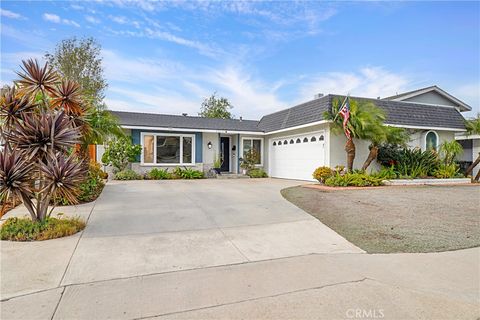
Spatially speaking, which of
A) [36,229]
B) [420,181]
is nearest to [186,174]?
[36,229]

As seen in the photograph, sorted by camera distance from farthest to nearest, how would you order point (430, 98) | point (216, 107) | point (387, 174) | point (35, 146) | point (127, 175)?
1. point (216, 107)
2. point (430, 98)
3. point (127, 175)
4. point (387, 174)
5. point (35, 146)

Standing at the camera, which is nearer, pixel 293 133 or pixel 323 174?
pixel 323 174

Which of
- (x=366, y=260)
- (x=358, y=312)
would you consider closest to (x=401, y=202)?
(x=366, y=260)

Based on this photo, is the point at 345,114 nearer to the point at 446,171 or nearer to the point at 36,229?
the point at 446,171

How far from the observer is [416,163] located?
13.7 metres

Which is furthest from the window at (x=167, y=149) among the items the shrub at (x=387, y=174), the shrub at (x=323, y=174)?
the shrub at (x=387, y=174)

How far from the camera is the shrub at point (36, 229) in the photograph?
15.9ft

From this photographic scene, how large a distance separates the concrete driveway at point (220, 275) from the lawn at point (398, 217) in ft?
1.31

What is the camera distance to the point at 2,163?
14.6 ft

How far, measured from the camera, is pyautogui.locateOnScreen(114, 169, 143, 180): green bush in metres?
14.5

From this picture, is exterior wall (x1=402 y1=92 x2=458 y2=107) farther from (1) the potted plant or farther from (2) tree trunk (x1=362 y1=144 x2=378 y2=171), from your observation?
(1) the potted plant

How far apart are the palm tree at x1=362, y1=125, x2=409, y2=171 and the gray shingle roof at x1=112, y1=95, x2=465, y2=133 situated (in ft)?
4.13

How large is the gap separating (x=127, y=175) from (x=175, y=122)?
174 inches

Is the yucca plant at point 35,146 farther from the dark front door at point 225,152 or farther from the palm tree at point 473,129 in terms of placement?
the palm tree at point 473,129
